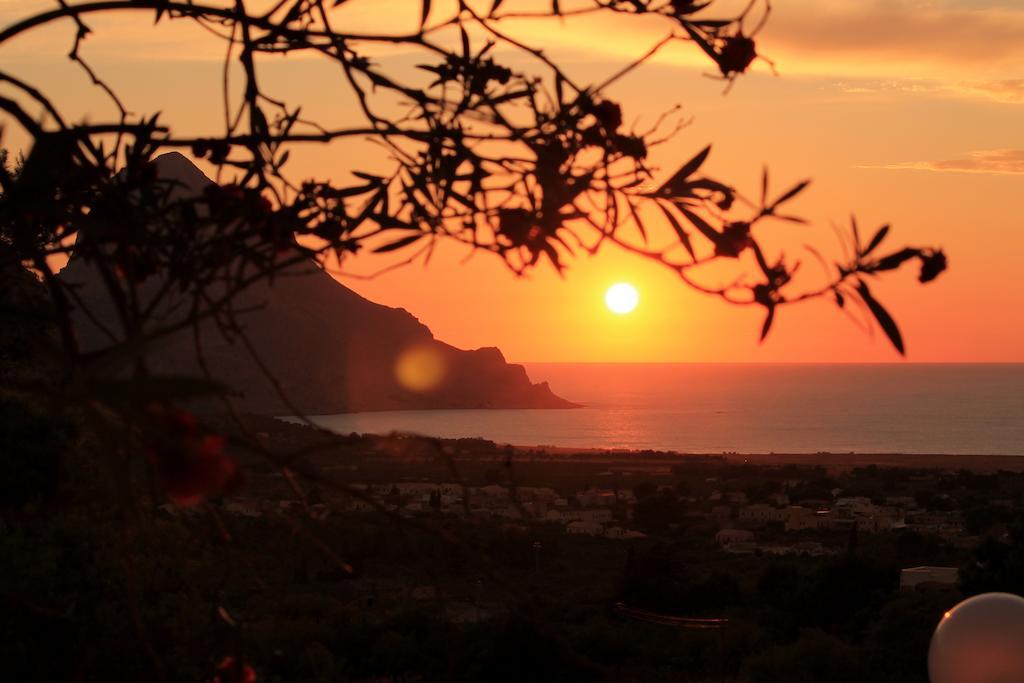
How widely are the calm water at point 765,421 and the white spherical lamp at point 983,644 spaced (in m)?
53.9

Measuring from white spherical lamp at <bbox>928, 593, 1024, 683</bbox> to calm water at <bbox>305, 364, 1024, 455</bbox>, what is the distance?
53916 millimetres

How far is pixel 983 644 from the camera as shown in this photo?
579 centimetres

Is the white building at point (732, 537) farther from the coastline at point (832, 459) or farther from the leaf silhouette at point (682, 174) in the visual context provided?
the coastline at point (832, 459)

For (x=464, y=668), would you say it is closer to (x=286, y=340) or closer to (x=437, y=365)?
(x=286, y=340)

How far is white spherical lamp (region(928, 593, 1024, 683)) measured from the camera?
18.6ft

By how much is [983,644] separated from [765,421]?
97408mm

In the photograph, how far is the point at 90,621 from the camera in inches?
259

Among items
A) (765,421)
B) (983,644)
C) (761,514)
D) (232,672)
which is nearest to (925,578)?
(983,644)

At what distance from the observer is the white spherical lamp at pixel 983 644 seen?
5.68 meters

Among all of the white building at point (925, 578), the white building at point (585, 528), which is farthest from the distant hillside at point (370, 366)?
the white building at point (925, 578)

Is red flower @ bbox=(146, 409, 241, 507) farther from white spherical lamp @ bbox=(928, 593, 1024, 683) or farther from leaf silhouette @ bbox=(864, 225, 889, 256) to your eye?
white spherical lamp @ bbox=(928, 593, 1024, 683)

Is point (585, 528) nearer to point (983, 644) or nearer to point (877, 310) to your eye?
point (983, 644)

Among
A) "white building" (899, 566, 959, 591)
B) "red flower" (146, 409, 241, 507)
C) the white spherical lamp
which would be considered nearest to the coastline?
"white building" (899, 566, 959, 591)

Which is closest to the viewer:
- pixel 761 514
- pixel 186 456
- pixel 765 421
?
pixel 186 456
